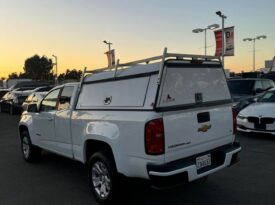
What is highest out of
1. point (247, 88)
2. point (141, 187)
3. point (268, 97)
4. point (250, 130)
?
point (247, 88)

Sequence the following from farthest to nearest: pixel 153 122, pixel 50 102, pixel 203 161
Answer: pixel 50 102
pixel 203 161
pixel 153 122

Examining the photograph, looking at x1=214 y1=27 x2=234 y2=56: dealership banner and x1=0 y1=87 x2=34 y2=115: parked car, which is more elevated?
x1=214 y1=27 x2=234 y2=56: dealership banner

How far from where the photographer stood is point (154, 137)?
14.8 ft

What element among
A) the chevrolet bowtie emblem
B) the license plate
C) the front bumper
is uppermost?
the chevrolet bowtie emblem

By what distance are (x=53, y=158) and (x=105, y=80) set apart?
3738mm

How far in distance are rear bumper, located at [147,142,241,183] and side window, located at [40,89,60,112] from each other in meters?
3.19

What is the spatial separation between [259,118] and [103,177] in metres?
5.94

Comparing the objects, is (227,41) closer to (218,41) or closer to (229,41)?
(229,41)

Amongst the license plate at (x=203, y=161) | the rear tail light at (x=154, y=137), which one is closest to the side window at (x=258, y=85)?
the license plate at (x=203, y=161)

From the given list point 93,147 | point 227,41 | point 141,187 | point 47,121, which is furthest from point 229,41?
point 93,147

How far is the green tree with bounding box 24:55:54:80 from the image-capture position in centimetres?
12631

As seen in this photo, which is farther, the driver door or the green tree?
the green tree

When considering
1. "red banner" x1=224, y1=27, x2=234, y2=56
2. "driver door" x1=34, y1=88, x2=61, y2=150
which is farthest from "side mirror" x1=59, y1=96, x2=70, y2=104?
"red banner" x1=224, y1=27, x2=234, y2=56

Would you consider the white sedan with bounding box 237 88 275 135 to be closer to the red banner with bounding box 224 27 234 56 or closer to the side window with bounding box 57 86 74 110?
the side window with bounding box 57 86 74 110
